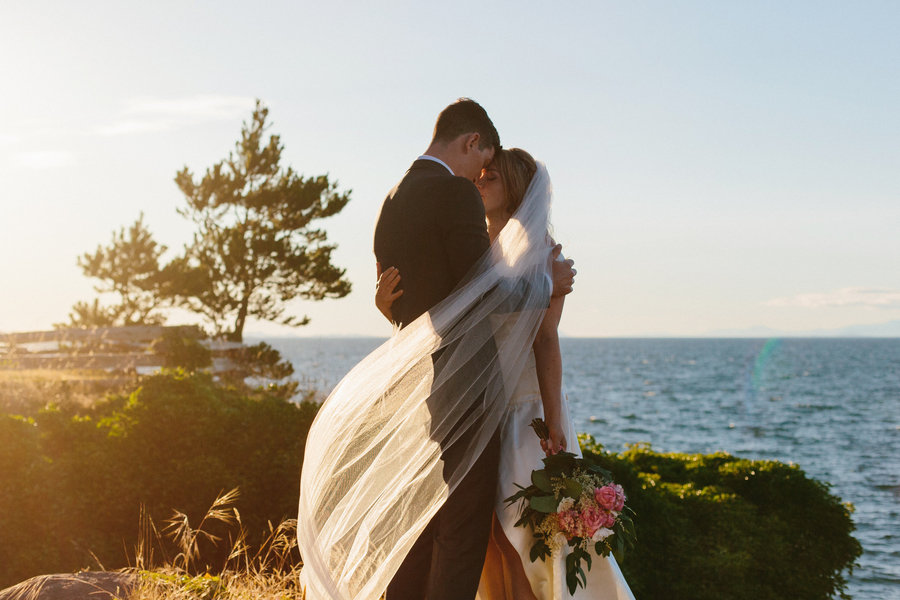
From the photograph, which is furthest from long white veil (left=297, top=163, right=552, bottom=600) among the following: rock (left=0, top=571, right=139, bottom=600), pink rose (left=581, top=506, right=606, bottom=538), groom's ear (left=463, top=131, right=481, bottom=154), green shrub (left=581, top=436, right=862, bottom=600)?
green shrub (left=581, top=436, right=862, bottom=600)

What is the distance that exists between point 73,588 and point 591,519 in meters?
2.75

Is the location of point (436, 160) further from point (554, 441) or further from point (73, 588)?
point (73, 588)

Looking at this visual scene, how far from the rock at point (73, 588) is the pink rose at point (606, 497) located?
100 inches

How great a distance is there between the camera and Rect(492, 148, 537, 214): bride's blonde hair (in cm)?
385

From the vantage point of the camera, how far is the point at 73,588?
4055 mm

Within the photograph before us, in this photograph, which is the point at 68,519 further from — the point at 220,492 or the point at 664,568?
the point at 664,568

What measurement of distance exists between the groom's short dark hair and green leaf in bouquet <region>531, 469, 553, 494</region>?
154 cm

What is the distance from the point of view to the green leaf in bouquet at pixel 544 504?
3.31m

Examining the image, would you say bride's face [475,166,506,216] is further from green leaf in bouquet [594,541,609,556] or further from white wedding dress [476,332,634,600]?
green leaf in bouquet [594,541,609,556]

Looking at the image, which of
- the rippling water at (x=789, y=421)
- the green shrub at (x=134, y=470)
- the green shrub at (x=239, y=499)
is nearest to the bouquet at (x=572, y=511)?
the green shrub at (x=239, y=499)

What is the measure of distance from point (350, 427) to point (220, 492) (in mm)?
3336

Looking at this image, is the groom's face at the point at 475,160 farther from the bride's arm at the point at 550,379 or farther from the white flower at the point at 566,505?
the white flower at the point at 566,505

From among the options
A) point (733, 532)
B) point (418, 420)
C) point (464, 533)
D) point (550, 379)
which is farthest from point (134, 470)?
point (733, 532)

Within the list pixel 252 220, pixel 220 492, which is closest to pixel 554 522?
pixel 220 492
